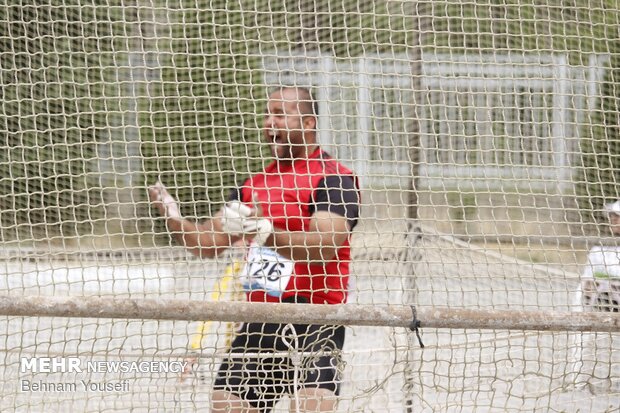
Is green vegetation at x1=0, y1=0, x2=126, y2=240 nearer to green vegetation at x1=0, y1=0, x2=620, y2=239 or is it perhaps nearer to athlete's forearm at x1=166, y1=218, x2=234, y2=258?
green vegetation at x1=0, y1=0, x2=620, y2=239

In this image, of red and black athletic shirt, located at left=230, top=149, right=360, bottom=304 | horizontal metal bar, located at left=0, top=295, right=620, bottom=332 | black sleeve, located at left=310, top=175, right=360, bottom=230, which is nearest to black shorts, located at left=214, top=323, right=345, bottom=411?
red and black athletic shirt, located at left=230, top=149, right=360, bottom=304

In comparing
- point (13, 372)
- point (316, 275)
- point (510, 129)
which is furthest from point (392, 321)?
point (13, 372)

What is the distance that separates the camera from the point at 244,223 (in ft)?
9.37

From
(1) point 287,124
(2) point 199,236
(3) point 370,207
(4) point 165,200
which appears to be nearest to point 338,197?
(1) point 287,124

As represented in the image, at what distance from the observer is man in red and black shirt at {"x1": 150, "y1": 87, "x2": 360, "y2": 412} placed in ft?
9.39

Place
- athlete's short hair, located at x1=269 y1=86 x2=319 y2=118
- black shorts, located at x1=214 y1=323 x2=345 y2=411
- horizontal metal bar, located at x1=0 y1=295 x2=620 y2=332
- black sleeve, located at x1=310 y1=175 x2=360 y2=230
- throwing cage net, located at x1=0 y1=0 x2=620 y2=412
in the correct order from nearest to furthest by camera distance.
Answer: horizontal metal bar, located at x1=0 y1=295 x2=620 y2=332 < throwing cage net, located at x1=0 y1=0 x2=620 y2=412 < black shorts, located at x1=214 y1=323 x2=345 y2=411 < black sleeve, located at x1=310 y1=175 x2=360 y2=230 < athlete's short hair, located at x1=269 y1=86 x2=319 y2=118

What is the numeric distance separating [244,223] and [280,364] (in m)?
0.50

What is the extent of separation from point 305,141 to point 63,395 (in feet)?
6.38

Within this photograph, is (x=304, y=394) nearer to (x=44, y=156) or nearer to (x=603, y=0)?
(x=603, y=0)

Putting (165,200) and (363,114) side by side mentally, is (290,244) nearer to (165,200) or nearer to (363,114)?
(165,200)

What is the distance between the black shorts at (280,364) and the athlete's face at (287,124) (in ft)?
2.28

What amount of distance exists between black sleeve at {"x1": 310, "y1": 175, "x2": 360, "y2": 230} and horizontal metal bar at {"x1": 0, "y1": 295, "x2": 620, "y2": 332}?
508mm

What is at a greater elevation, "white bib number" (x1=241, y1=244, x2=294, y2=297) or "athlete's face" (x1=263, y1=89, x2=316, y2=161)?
"athlete's face" (x1=263, y1=89, x2=316, y2=161)

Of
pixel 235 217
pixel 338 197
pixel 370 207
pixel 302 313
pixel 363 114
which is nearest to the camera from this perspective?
pixel 302 313
